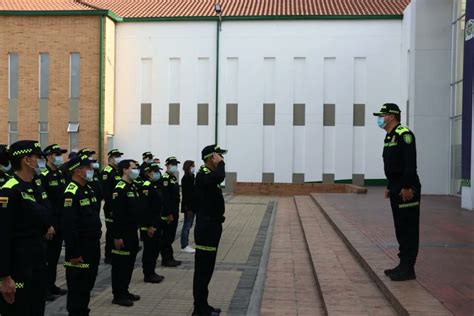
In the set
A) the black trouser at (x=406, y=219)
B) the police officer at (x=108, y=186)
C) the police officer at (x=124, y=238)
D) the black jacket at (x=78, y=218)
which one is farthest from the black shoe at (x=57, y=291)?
the black trouser at (x=406, y=219)

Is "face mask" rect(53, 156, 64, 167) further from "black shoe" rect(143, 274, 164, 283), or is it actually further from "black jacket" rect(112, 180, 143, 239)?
"black shoe" rect(143, 274, 164, 283)

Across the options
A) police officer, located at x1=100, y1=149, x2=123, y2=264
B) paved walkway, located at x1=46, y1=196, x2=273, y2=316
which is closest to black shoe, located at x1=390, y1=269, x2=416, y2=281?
paved walkway, located at x1=46, y1=196, x2=273, y2=316

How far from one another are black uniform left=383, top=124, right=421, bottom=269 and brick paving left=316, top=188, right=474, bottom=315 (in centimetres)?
51

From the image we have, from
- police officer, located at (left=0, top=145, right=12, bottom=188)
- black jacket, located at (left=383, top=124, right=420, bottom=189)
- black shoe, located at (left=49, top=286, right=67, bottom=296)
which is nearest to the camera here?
police officer, located at (left=0, top=145, right=12, bottom=188)

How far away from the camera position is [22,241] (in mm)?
4242

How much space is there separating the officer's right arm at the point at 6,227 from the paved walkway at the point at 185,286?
101 inches

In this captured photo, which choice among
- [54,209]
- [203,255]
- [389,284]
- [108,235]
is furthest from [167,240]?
[389,284]

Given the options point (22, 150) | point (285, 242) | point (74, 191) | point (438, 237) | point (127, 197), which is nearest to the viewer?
point (22, 150)

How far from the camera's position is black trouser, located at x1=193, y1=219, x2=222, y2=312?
19.7 ft

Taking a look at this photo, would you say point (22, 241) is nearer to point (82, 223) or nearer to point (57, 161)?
point (82, 223)

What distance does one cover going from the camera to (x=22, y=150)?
4.42 m

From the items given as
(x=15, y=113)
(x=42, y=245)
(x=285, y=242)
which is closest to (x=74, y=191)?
(x=42, y=245)

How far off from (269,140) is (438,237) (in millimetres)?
18820

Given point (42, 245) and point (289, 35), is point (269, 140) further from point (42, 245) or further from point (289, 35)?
point (42, 245)
